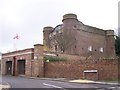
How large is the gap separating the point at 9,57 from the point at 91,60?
81.0ft

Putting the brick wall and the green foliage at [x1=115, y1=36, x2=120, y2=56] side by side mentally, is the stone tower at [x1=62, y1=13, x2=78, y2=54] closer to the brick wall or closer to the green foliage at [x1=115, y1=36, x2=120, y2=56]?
the green foliage at [x1=115, y1=36, x2=120, y2=56]

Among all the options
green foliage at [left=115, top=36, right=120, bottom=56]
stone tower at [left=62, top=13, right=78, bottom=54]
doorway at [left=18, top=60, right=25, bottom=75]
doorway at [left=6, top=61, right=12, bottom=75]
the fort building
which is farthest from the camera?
green foliage at [left=115, top=36, right=120, bottom=56]

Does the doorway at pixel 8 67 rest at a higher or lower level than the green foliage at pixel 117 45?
lower

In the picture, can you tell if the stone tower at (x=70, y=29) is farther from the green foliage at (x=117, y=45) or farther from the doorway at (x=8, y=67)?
the green foliage at (x=117, y=45)

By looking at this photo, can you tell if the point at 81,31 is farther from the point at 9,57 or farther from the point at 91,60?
the point at 91,60

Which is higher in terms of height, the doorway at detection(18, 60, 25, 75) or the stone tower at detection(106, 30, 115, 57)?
the stone tower at detection(106, 30, 115, 57)

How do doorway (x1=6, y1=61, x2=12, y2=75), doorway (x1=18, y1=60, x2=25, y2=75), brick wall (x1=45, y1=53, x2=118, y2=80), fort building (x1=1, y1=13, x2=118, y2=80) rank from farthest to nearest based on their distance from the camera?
doorway (x1=6, y1=61, x2=12, y2=75)
doorway (x1=18, y1=60, x2=25, y2=75)
fort building (x1=1, y1=13, x2=118, y2=80)
brick wall (x1=45, y1=53, x2=118, y2=80)

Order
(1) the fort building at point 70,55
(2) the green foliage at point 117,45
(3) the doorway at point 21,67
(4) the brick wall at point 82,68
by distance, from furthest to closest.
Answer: (2) the green foliage at point 117,45
(3) the doorway at point 21,67
(1) the fort building at point 70,55
(4) the brick wall at point 82,68

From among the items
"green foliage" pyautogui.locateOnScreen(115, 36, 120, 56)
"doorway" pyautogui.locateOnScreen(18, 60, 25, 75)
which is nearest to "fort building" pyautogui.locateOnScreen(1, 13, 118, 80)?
"doorway" pyautogui.locateOnScreen(18, 60, 25, 75)

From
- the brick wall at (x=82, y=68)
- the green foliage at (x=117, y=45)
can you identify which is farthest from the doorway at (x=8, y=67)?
the green foliage at (x=117, y=45)

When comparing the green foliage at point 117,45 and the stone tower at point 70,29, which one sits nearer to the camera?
the stone tower at point 70,29

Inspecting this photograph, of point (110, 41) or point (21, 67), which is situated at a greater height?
point (110, 41)

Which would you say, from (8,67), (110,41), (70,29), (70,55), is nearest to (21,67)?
(8,67)

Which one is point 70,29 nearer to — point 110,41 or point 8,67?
point 110,41
